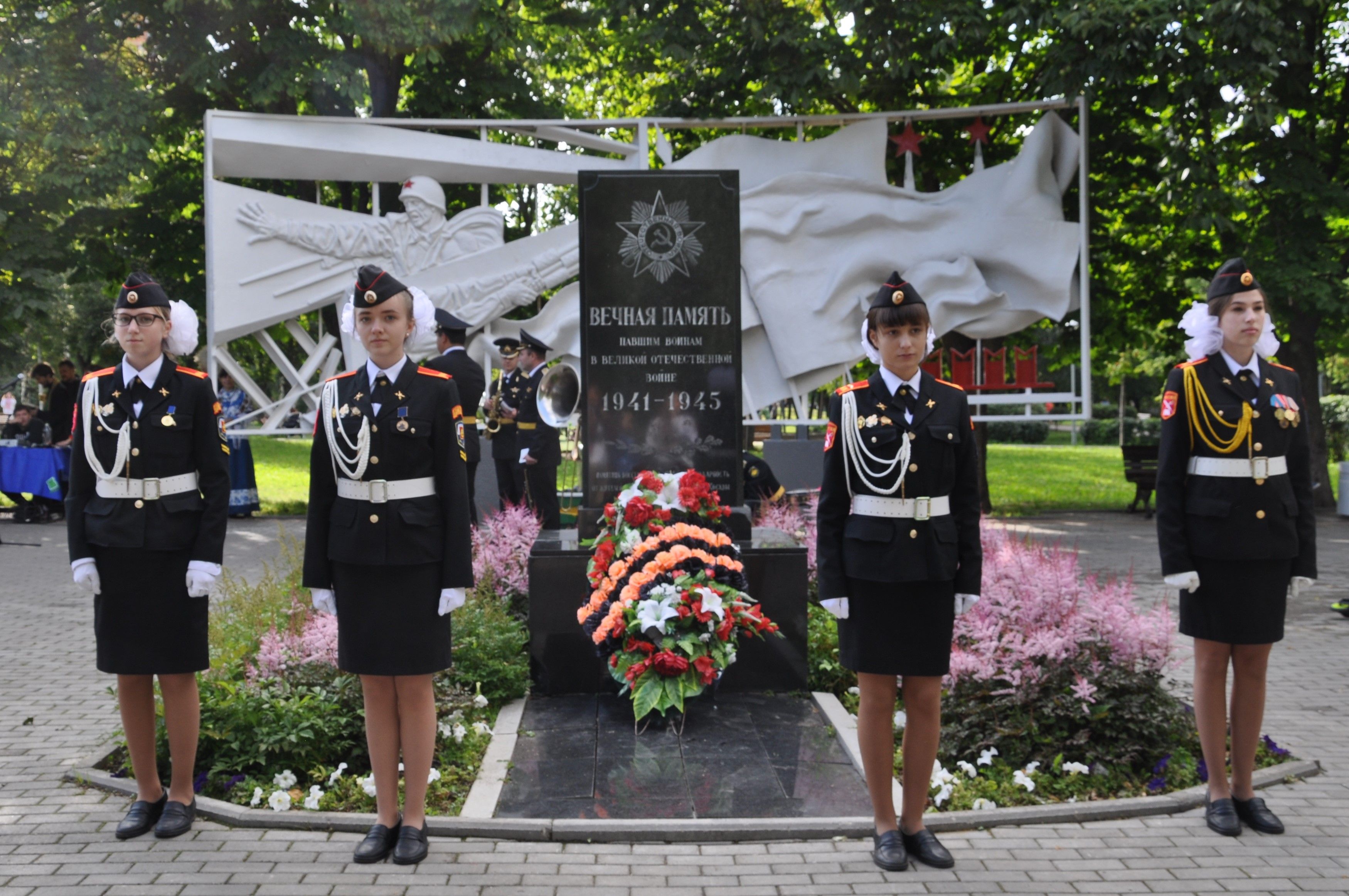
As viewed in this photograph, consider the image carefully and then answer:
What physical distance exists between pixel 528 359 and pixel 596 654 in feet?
18.6

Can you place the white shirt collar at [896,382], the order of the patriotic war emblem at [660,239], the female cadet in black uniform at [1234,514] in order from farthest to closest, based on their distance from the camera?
the order of the patriotic war emblem at [660,239] < the female cadet in black uniform at [1234,514] < the white shirt collar at [896,382]


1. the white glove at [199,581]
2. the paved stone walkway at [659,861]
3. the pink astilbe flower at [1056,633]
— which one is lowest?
the paved stone walkway at [659,861]

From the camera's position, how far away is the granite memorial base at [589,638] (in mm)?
5965

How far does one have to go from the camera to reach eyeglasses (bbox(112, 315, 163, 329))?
13.3 feet

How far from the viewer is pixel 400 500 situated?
379 centimetres

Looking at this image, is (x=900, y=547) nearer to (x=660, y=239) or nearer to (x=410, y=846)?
(x=410, y=846)

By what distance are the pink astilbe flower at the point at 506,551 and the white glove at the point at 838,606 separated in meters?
3.30

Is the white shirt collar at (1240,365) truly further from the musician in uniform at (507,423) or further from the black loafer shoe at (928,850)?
the musician in uniform at (507,423)

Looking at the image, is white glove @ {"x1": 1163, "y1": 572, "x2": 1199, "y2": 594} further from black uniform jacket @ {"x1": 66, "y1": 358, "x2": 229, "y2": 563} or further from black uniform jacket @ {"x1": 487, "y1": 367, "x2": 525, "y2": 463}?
black uniform jacket @ {"x1": 487, "y1": 367, "x2": 525, "y2": 463}

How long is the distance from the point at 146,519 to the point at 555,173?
27.5 feet

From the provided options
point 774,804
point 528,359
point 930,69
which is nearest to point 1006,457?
point 930,69

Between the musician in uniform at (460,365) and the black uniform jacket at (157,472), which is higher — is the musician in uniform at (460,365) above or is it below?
above

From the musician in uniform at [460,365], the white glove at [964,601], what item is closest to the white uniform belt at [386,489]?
the white glove at [964,601]

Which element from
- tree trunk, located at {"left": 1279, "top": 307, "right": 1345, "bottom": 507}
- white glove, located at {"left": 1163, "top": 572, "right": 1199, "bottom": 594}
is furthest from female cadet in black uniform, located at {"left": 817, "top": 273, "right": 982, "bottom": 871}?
tree trunk, located at {"left": 1279, "top": 307, "right": 1345, "bottom": 507}
